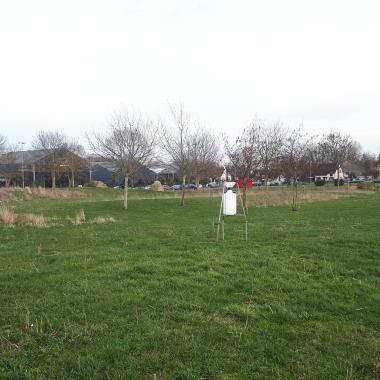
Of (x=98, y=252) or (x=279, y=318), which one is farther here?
(x=98, y=252)

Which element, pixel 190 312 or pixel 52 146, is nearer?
pixel 190 312

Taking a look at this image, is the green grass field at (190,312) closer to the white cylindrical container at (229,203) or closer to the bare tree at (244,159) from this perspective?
the white cylindrical container at (229,203)

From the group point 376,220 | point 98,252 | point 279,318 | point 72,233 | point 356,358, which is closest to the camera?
point 356,358

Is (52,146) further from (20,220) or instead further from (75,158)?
(20,220)

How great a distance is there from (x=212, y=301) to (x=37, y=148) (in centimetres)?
6264

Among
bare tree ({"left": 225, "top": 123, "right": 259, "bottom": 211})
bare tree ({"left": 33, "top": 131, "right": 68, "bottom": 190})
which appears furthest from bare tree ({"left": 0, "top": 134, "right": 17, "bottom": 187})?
bare tree ({"left": 225, "top": 123, "right": 259, "bottom": 211})

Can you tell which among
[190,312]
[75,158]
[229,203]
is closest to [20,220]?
[229,203]

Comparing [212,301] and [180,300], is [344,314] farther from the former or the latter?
[180,300]

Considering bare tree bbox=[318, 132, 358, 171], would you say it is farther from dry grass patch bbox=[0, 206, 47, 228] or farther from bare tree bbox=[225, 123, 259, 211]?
dry grass patch bbox=[0, 206, 47, 228]

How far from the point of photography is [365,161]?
8719 cm

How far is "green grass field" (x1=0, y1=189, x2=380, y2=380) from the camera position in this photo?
149 inches

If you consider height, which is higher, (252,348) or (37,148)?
(37,148)

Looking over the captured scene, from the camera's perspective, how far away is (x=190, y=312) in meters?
5.03

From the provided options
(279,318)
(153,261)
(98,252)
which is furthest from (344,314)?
(98,252)
